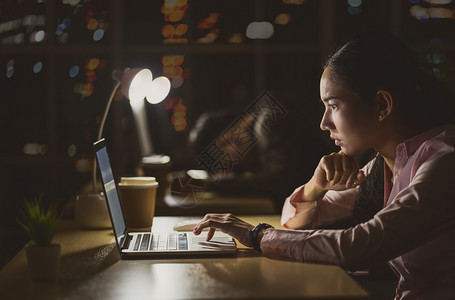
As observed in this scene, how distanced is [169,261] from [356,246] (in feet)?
1.53

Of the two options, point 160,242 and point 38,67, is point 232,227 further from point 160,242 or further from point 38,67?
point 38,67

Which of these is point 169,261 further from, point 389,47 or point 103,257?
point 389,47

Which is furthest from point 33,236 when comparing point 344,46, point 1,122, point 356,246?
point 1,122

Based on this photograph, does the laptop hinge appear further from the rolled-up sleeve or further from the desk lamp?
the rolled-up sleeve

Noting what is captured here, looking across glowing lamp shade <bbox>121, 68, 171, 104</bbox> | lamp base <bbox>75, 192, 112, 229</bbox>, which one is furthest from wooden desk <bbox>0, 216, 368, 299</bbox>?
glowing lamp shade <bbox>121, 68, 171, 104</bbox>

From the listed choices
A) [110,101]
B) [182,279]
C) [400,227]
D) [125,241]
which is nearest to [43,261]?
[182,279]

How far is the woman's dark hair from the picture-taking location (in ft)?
5.27

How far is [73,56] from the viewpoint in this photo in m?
5.13

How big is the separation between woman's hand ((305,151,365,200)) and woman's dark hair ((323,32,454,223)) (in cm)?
26

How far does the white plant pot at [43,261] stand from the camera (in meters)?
1.30

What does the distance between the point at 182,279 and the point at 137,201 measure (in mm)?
690

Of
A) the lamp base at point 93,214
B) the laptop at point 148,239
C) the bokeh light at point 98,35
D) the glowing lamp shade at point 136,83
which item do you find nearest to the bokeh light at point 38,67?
the bokeh light at point 98,35

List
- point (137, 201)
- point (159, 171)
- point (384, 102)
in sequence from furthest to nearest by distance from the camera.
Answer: point (159, 171), point (137, 201), point (384, 102)

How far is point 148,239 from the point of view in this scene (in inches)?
69.3
